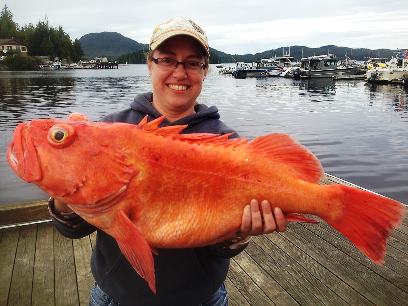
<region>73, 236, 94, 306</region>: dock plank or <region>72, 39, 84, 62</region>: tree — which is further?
<region>72, 39, 84, 62</region>: tree

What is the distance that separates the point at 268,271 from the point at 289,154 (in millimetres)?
2996

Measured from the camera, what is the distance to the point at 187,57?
2482mm

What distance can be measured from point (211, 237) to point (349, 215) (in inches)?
28.2

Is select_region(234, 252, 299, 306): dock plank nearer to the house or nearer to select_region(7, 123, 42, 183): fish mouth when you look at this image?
select_region(7, 123, 42, 183): fish mouth

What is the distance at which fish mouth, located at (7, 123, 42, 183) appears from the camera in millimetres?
1840

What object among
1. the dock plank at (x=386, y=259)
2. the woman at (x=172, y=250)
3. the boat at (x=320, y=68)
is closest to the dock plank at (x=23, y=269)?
the woman at (x=172, y=250)

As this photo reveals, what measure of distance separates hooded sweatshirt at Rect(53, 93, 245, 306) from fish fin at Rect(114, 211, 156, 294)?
20.0 inches

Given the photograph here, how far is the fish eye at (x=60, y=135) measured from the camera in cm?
188

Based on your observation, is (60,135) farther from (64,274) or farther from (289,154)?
(64,274)

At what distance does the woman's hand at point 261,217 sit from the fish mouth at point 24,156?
1047mm

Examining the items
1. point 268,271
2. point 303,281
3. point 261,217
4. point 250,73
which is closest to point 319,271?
point 303,281

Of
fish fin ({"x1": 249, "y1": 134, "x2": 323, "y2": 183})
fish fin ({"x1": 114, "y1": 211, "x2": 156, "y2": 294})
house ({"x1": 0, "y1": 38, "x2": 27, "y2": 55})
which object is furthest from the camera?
house ({"x1": 0, "y1": 38, "x2": 27, "y2": 55})

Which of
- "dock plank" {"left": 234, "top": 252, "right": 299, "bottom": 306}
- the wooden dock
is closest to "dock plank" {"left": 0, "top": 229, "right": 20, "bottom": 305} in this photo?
the wooden dock

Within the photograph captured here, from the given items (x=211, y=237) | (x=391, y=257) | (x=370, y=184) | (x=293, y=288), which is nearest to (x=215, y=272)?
(x=211, y=237)
